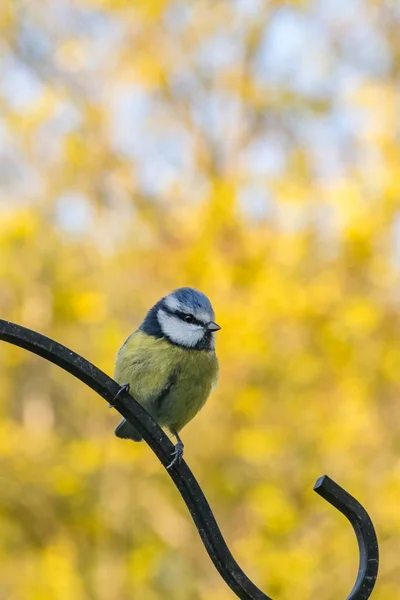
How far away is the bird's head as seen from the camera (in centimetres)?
251

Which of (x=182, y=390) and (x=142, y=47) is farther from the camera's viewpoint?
(x=142, y=47)

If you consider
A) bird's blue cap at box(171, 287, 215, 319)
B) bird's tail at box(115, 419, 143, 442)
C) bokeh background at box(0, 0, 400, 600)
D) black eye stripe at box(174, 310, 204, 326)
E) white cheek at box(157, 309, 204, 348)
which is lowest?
bird's tail at box(115, 419, 143, 442)

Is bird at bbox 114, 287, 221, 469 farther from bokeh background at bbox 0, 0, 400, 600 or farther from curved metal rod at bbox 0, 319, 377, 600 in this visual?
Answer: bokeh background at bbox 0, 0, 400, 600

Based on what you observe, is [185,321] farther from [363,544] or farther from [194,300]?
[363,544]

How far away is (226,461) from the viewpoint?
219 inches

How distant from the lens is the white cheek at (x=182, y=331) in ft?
8.43

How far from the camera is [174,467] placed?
5.34ft

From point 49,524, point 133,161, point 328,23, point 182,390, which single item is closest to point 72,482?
point 49,524

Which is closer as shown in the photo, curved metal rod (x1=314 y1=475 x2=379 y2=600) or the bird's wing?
curved metal rod (x1=314 y1=475 x2=379 y2=600)

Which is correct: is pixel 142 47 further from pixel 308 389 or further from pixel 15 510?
pixel 15 510

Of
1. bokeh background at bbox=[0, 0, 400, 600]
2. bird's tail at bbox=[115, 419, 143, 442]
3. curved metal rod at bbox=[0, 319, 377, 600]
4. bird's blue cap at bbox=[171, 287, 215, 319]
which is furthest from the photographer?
bokeh background at bbox=[0, 0, 400, 600]

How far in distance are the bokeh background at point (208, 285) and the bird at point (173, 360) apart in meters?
2.56

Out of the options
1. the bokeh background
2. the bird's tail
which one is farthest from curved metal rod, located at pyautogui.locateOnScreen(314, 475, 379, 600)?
the bokeh background

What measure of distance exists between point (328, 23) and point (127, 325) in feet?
8.73
